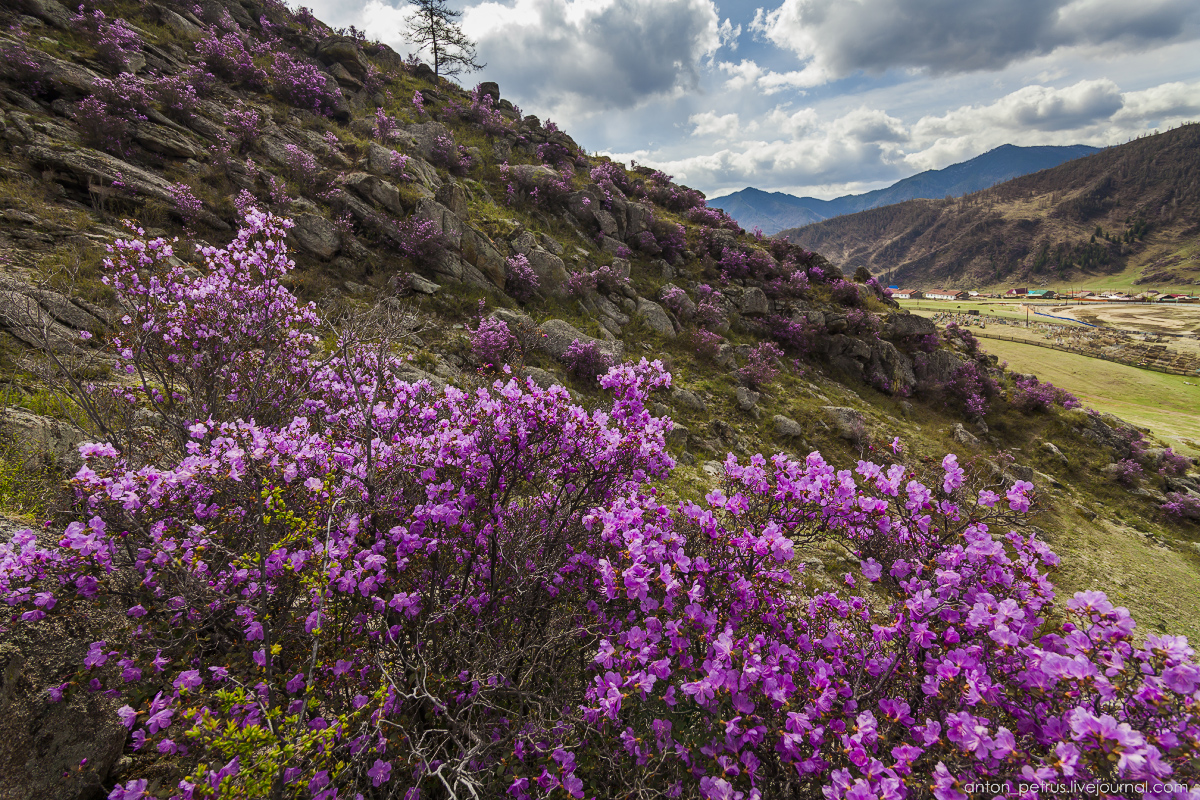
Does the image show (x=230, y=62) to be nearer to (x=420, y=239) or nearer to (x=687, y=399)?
(x=420, y=239)

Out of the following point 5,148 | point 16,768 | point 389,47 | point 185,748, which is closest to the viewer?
point 16,768

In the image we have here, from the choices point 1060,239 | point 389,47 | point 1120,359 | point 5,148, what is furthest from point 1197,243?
point 5,148

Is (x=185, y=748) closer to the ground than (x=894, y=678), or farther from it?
closer to the ground

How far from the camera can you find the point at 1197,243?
125312 millimetres

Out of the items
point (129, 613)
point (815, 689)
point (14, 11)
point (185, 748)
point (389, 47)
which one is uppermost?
point (389, 47)

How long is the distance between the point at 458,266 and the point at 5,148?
892 centimetres

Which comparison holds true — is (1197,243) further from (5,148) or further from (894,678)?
(5,148)

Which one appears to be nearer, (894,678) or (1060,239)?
(894,678)

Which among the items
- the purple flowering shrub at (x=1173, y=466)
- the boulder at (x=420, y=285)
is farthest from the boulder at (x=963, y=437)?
the boulder at (x=420, y=285)

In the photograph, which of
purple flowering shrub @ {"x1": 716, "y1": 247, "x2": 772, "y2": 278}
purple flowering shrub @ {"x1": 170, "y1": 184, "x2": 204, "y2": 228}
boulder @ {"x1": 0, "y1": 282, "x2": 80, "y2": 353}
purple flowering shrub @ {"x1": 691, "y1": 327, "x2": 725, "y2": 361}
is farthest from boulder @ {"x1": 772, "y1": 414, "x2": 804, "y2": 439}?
purple flowering shrub @ {"x1": 170, "y1": 184, "x2": 204, "y2": 228}

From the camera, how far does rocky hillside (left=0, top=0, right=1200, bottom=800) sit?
2773 mm

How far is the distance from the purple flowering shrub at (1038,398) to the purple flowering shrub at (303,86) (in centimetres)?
3076

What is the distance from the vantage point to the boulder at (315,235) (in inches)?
421

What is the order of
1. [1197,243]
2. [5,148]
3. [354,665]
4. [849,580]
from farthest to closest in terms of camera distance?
1. [1197,243]
2. [5,148]
3. [849,580]
4. [354,665]
